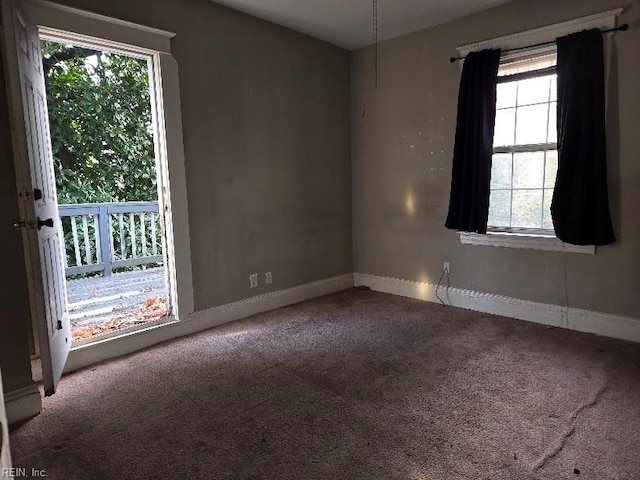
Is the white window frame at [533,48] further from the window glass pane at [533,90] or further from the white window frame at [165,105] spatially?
the white window frame at [165,105]

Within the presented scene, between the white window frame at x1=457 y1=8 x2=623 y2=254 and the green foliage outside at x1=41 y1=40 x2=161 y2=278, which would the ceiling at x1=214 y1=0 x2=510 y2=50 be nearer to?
the white window frame at x1=457 y1=8 x2=623 y2=254

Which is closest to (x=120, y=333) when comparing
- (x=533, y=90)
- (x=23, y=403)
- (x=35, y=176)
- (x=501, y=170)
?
(x=23, y=403)

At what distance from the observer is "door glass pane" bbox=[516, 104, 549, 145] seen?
10.4ft

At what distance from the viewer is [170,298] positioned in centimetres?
312

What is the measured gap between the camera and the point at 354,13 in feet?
11.0

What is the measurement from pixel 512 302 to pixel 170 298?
276 centimetres

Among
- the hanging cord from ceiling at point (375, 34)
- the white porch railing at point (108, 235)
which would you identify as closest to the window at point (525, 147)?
the hanging cord from ceiling at point (375, 34)

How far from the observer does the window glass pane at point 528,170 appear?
3219 millimetres

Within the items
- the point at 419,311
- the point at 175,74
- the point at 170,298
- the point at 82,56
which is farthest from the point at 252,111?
the point at 82,56

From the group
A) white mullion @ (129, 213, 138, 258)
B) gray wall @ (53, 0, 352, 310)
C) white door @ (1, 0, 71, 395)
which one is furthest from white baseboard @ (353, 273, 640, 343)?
white mullion @ (129, 213, 138, 258)

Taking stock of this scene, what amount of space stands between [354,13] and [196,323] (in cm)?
279

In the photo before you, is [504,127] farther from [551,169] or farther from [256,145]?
[256,145]

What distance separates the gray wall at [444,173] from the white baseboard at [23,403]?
3091 millimetres

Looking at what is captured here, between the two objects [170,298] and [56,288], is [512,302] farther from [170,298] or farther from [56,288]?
[56,288]
